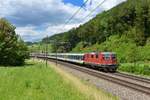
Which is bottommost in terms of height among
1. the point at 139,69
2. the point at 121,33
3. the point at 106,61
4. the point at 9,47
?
the point at 139,69

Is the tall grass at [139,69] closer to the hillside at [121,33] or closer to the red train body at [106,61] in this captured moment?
the red train body at [106,61]

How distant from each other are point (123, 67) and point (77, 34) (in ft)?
453

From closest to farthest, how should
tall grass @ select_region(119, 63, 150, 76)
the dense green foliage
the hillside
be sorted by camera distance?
tall grass @ select_region(119, 63, 150, 76), the dense green foliage, the hillside

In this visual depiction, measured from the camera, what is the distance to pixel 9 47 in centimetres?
9544

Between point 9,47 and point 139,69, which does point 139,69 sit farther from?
point 9,47

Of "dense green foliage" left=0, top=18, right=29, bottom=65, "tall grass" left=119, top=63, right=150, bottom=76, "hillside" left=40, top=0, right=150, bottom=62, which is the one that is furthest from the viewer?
"hillside" left=40, top=0, right=150, bottom=62

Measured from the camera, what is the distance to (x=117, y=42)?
134875 mm

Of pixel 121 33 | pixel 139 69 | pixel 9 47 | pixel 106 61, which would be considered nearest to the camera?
pixel 139 69

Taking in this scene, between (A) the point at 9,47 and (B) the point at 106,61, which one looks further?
(A) the point at 9,47

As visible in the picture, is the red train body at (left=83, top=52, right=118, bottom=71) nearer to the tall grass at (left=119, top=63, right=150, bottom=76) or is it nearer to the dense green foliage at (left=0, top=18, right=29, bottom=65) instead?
the tall grass at (left=119, top=63, right=150, bottom=76)

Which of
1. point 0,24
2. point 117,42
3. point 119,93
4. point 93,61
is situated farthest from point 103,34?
point 119,93

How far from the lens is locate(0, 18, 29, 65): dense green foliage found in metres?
93.0

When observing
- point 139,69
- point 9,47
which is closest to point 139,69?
point 139,69

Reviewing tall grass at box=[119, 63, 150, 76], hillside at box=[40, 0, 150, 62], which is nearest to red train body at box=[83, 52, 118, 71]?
tall grass at box=[119, 63, 150, 76]
